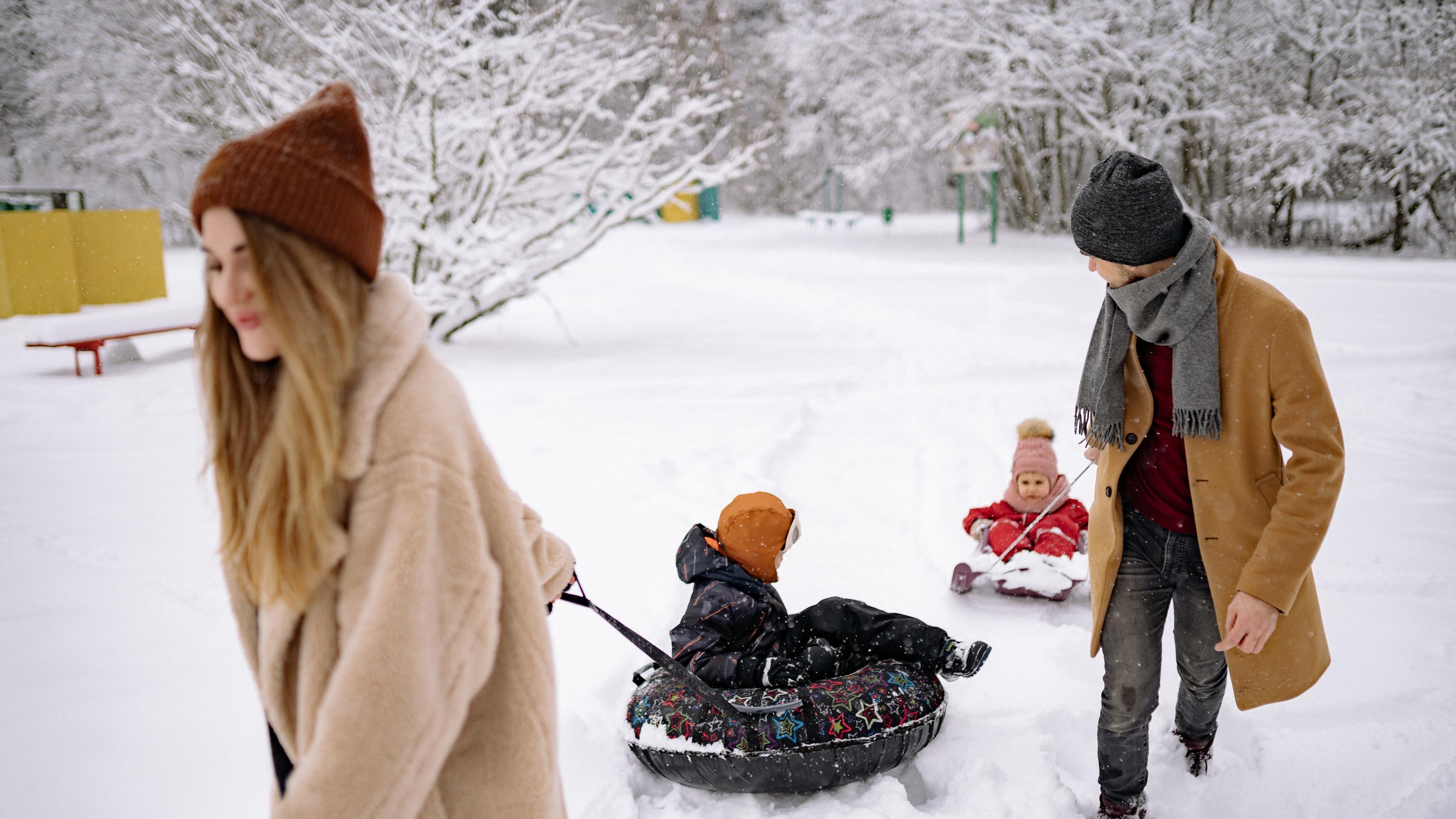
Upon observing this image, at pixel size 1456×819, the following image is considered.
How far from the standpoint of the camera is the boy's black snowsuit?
10.4 feet

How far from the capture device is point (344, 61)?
978 cm

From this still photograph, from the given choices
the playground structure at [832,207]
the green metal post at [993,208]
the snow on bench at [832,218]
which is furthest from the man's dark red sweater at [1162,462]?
the playground structure at [832,207]

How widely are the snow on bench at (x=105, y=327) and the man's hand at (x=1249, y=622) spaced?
401 inches

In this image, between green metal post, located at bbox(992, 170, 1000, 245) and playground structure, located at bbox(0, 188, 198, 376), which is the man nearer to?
playground structure, located at bbox(0, 188, 198, 376)

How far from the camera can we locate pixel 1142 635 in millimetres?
2564

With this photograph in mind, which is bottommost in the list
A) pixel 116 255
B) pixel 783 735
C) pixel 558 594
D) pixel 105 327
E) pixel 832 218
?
pixel 783 735

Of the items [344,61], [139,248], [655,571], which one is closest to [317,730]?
[655,571]

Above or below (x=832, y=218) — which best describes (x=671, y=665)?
below

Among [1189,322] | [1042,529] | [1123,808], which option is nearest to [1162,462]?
[1189,322]

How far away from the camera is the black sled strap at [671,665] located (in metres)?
2.39

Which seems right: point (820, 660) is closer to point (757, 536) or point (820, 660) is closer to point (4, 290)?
point (757, 536)

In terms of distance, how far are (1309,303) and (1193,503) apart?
10.7 meters

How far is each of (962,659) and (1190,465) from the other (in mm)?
1186

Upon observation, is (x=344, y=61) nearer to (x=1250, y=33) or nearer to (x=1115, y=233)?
(x=1115, y=233)
